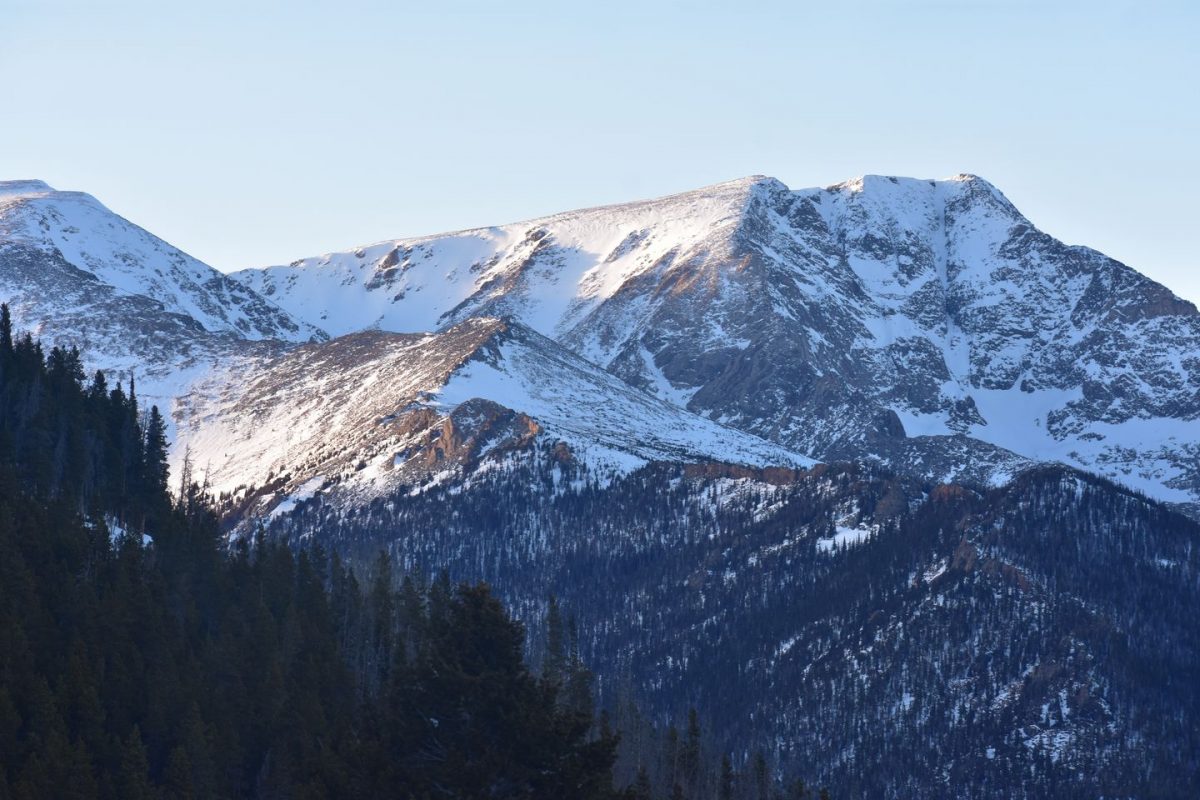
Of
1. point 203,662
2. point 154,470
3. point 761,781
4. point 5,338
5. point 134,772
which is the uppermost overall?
point 5,338

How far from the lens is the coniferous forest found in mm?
58250

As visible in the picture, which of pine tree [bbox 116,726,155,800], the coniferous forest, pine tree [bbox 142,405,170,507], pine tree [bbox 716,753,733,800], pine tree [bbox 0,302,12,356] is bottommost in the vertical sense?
pine tree [bbox 716,753,733,800]

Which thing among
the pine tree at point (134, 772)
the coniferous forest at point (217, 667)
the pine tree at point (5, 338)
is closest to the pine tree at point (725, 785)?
the coniferous forest at point (217, 667)

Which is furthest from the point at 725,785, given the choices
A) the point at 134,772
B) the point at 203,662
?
the point at 134,772

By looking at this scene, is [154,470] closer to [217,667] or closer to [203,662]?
[203,662]

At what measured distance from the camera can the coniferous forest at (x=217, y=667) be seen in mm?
58250

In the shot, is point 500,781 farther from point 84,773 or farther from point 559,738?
point 84,773

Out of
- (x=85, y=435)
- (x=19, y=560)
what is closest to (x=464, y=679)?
(x=19, y=560)

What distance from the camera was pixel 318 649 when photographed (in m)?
132

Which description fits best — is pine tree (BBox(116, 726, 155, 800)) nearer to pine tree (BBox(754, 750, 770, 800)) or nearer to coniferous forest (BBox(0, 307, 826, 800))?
coniferous forest (BBox(0, 307, 826, 800))

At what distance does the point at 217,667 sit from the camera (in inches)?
4688

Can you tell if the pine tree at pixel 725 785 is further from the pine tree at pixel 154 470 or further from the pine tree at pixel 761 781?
the pine tree at pixel 154 470

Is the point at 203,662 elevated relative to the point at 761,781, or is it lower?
elevated

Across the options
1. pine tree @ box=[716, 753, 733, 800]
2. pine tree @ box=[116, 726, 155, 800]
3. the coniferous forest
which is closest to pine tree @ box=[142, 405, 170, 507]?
the coniferous forest
